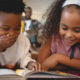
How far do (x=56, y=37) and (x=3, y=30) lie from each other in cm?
31

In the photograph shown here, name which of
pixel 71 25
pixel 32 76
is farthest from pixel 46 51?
pixel 32 76

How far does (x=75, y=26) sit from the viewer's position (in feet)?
2.38

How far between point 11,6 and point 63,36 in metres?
0.25

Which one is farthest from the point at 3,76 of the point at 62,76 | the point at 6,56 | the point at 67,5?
the point at 67,5

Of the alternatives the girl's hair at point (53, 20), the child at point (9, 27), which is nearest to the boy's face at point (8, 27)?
the child at point (9, 27)

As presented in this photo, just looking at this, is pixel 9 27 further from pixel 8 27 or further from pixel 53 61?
pixel 53 61

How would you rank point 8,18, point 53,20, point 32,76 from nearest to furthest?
1. point 32,76
2. point 8,18
3. point 53,20

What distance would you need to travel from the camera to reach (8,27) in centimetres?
65

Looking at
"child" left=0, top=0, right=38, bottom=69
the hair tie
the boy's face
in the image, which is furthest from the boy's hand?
the hair tie

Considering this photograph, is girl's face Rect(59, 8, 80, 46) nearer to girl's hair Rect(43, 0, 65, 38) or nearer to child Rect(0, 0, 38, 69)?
girl's hair Rect(43, 0, 65, 38)

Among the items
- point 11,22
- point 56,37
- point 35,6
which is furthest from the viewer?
point 35,6

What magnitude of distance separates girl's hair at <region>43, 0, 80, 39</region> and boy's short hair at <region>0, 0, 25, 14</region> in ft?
0.64

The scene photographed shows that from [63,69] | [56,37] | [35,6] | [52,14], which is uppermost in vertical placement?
[35,6]

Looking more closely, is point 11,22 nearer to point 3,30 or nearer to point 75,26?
point 3,30
